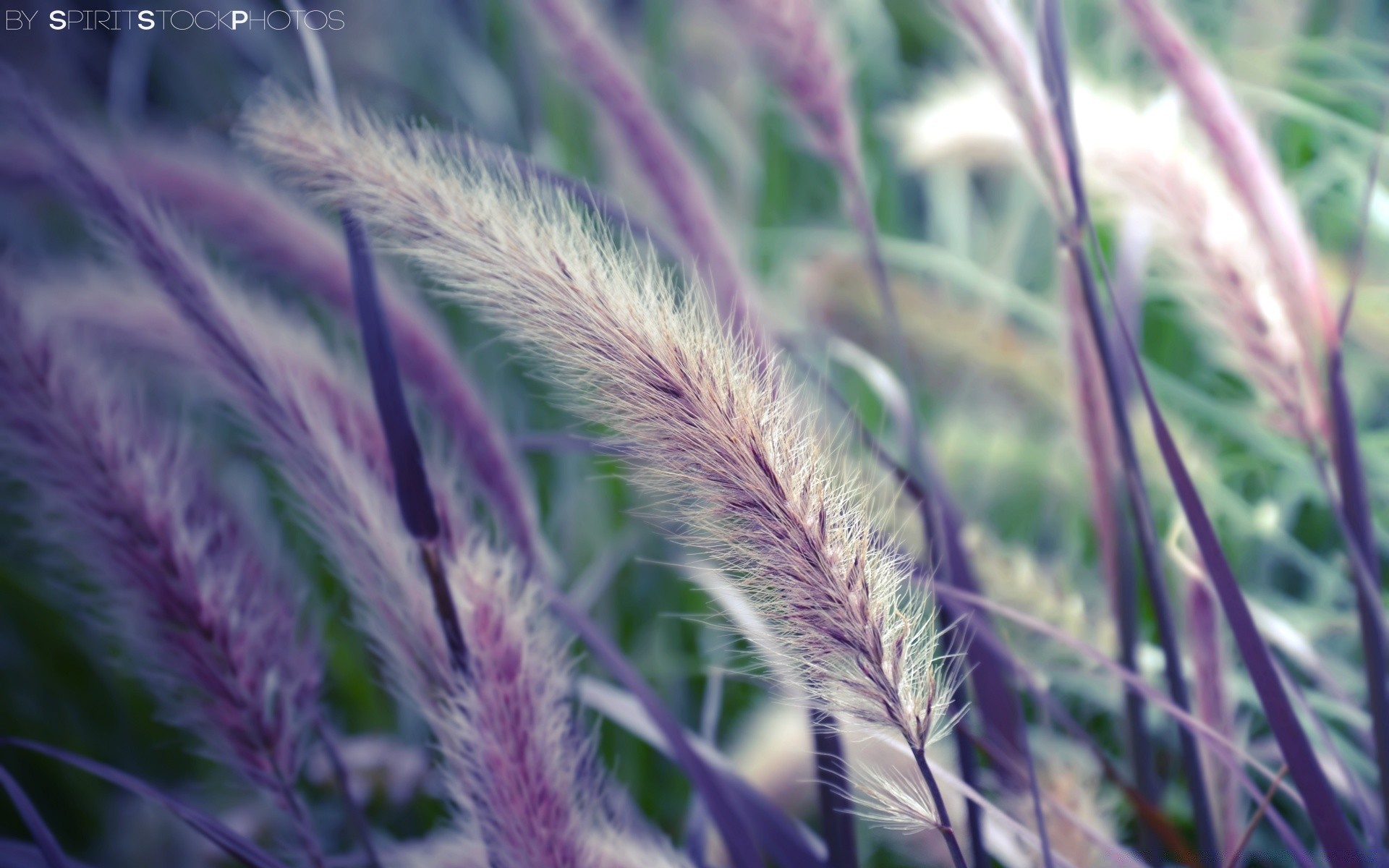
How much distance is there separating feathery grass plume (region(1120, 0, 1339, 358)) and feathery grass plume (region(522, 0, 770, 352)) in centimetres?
32

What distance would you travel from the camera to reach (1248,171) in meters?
0.52

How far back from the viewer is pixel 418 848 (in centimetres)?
54

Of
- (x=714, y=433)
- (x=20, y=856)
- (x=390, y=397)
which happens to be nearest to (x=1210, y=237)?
(x=714, y=433)

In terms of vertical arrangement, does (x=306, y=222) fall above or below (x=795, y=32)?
below

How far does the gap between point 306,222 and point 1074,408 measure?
0.62 m

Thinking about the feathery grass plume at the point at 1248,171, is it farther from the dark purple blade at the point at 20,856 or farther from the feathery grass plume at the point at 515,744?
the dark purple blade at the point at 20,856

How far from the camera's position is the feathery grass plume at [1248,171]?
50cm

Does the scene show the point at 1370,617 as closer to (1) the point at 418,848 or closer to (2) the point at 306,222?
(1) the point at 418,848

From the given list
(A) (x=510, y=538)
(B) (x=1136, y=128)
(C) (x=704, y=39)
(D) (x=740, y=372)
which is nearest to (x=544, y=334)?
(D) (x=740, y=372)

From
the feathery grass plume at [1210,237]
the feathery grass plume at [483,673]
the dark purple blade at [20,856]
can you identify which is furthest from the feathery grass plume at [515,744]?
the feathery grass plume at [1210,237]

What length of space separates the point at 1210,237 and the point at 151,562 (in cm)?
70

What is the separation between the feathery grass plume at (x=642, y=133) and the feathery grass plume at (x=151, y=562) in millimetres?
393

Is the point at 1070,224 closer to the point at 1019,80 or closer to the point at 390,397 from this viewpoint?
the point at 1019,80

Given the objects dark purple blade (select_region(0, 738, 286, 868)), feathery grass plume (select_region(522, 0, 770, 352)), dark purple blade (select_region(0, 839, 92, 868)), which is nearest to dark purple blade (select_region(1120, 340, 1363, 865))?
feathery grass plume (select_region(522, 0, 770, 352))
